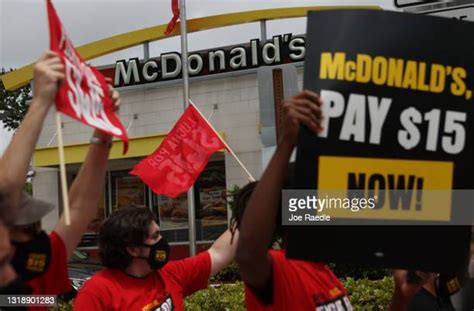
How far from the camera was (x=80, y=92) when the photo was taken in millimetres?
2400

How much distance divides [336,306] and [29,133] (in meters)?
1.21

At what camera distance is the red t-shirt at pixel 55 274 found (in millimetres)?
2518

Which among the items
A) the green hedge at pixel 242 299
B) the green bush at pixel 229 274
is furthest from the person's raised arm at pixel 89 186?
the green bush at pixel 229 274

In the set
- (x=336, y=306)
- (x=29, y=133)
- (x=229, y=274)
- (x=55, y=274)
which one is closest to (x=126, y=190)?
(x=229, y=274)

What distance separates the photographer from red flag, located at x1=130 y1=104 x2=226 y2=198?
5273mm

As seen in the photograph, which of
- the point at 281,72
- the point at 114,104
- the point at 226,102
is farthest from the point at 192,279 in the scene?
the point at 226,102

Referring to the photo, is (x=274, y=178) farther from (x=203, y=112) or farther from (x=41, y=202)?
(x=203, y=112)

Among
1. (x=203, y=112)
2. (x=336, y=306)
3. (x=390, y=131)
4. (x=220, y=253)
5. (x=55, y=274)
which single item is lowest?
(x=203, y=112)

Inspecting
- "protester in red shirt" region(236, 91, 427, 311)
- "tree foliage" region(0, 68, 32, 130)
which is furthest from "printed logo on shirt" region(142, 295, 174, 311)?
"tree foliage" region(0, 68, 32, 130)

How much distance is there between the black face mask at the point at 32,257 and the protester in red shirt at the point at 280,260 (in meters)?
0.68

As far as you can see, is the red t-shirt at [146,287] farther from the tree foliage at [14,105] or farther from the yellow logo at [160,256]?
the tree foliage at [14,105]

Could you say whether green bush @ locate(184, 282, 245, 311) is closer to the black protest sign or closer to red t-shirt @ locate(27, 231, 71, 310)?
red t-shirt @ locate(27, 231, 71, 310)

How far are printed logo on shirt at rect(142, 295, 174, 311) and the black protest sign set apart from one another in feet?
4.49

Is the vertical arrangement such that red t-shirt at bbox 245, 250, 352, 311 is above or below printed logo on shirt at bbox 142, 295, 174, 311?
above
